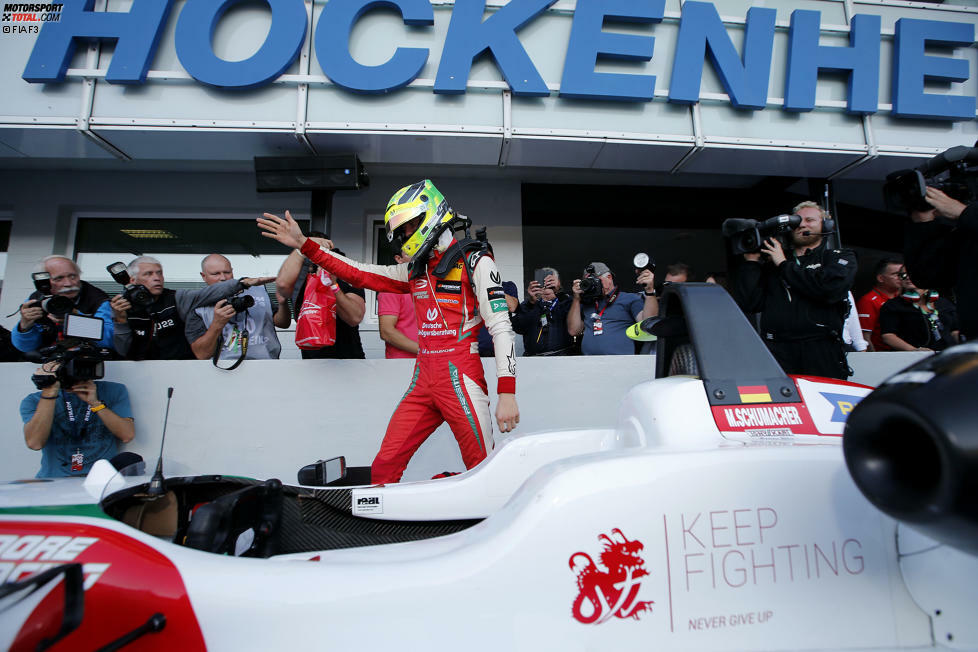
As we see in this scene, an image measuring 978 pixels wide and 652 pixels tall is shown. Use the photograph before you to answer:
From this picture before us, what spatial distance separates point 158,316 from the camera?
3744 millimetres

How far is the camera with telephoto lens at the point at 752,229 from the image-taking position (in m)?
2.39

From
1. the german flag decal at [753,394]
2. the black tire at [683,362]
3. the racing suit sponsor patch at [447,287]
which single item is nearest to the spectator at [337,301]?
the racing suit sponsor patch at [447,287]

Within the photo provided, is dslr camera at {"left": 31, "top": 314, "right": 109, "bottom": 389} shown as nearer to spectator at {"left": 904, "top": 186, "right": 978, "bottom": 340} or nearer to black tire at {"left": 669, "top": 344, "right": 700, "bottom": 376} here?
black tire at {"left": 669, "top": 344, "right": 700, "bottom": 376}

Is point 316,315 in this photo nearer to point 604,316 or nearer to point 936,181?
point 604,316

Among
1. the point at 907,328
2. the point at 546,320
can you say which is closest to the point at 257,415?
the point at 546,320

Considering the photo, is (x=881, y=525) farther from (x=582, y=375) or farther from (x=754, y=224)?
(x=582, y=375)

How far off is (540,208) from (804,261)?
429cm

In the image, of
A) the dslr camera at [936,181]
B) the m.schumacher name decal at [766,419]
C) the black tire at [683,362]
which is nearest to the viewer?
the m.schumacher name decal at [766,419]

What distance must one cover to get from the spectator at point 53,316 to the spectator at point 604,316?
3.29 meters

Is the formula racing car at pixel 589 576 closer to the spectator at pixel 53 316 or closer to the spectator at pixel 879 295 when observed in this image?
the spectator at pixel 53 316

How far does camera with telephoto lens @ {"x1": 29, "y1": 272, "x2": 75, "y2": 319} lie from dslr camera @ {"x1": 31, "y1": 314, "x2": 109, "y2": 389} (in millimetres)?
409

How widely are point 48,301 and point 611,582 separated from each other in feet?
11.3

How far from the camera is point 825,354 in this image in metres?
2.73

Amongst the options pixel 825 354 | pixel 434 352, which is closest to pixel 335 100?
pixel 434 352
